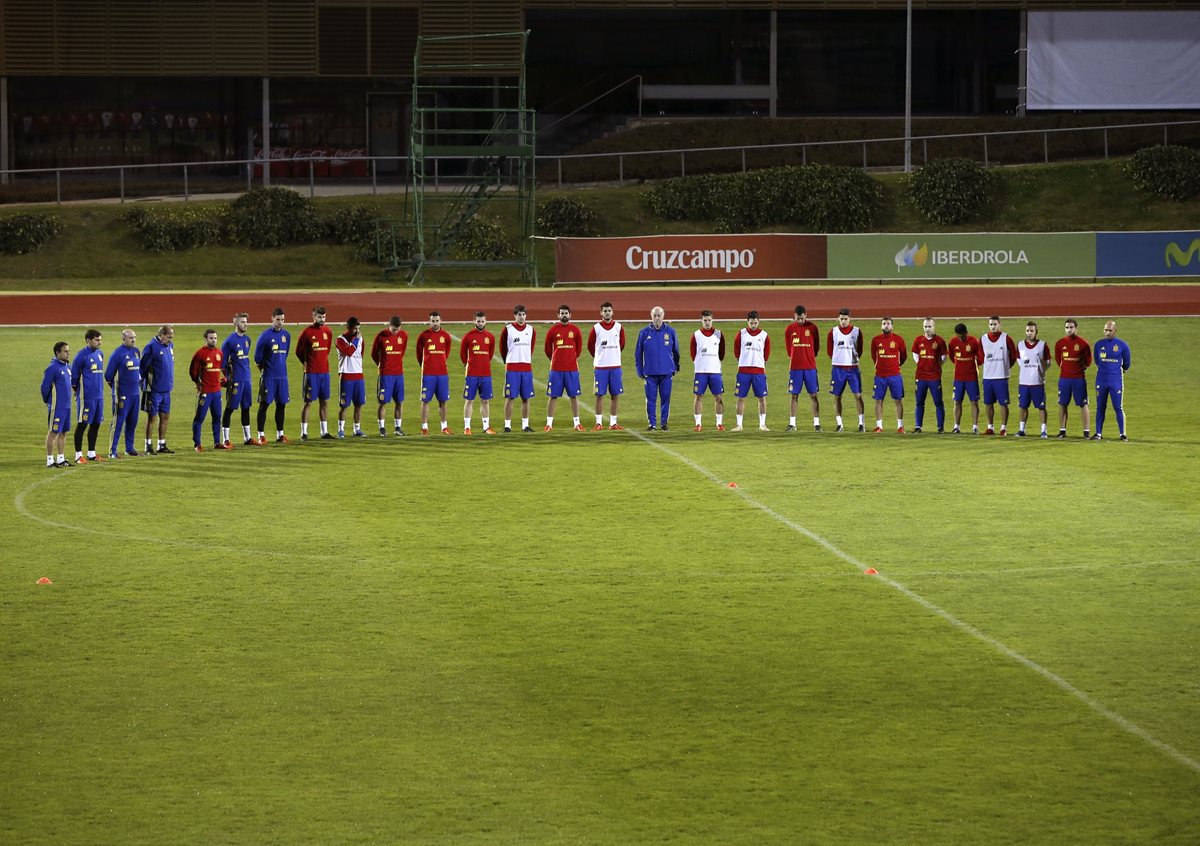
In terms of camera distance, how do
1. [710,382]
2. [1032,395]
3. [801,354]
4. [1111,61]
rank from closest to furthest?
1. [1032,395]
2. [801,354]
3. [710,382]
4. [1111,61]

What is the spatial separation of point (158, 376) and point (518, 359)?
525 cm

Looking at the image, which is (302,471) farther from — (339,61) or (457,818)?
(339,61)

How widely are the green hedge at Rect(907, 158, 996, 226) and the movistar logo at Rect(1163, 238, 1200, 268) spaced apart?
7.58 m

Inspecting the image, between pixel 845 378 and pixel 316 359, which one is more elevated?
pixel 316 359

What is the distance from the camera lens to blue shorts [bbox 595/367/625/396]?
24797 mm

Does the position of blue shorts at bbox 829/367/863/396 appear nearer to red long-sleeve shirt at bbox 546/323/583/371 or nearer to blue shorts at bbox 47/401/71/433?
red long-sleeve shirt at bbox 546/323/583/371

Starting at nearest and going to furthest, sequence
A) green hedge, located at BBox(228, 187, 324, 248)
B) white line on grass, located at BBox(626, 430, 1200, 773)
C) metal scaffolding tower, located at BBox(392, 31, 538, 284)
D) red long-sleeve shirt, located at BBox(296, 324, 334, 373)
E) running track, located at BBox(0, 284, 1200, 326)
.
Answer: white line on grass, located at BBox(626, 430, 1200, 773) < red long-sleeve shirt, located at BBox(296, 324, 334, 373) < running track, located at BBox(0, 284, 1200, 326) < metal scaffolding tower, located at BBox(392, 31, 538, 284) < green hedge, located at BBox(228, 187, 324, 248)

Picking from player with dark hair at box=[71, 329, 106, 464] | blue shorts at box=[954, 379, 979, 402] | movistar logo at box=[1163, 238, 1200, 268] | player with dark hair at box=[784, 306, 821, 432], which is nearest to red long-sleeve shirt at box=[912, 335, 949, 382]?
blue shorts at box=[954, 379, 979, 402]

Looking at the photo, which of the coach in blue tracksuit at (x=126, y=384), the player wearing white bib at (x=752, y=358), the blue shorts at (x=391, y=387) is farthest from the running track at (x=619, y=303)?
the coach in blue tracksuit at (x=126, y=384)

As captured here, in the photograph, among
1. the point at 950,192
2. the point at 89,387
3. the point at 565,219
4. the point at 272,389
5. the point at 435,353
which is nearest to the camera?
the point at 89,387

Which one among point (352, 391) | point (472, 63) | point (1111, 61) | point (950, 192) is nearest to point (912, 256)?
point (950, 192)

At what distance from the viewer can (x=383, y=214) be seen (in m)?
46.8

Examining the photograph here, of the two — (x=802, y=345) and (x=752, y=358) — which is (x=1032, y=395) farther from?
(x=752, y=358)

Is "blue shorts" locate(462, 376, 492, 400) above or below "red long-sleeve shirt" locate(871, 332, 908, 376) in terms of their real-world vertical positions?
below
